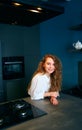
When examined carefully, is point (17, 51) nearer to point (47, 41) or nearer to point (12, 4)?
point (47, 41)

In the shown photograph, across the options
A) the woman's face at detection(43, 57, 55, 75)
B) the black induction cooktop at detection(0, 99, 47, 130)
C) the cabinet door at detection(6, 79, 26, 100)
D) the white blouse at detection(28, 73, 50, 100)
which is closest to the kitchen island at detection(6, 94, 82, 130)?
A: the black induction cooktop at detection(0, 99, 47, 130)

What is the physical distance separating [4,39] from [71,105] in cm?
193

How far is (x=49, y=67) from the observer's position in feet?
5.60

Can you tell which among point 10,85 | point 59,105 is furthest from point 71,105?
point 10,85

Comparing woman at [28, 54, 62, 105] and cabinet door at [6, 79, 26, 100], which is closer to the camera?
woman at [28, 54, 62, 105]

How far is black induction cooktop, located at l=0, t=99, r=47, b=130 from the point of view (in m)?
1.01

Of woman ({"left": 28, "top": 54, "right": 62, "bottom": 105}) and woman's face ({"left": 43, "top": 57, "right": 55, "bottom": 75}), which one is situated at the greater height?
woman's face ({"left": 43, "top": 57, "right": 55, "bottom": 75})

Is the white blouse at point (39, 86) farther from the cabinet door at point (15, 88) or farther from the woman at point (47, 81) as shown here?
the cabinet door at point (15, 88)

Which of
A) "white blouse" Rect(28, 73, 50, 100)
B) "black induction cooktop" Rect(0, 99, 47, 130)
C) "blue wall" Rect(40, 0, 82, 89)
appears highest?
"blue wall" Rect(40, 0, 82, 89)

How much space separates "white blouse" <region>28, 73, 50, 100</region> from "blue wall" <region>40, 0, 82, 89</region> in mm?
1636

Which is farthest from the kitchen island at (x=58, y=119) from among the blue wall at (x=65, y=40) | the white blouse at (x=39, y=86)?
the blue wall at (x=65, y=40)

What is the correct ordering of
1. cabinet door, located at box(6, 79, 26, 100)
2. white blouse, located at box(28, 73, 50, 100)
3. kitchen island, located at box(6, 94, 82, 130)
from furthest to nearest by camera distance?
1. cabinet door, located at box(6, 79, 26, 100)
2. white blouse, located at box(28, 73, 50, 100)
3. kitchen island, located at box(6, 94, 82, 130)

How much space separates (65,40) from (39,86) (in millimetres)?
1880

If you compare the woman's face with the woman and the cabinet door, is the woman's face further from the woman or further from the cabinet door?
the cabinet door
